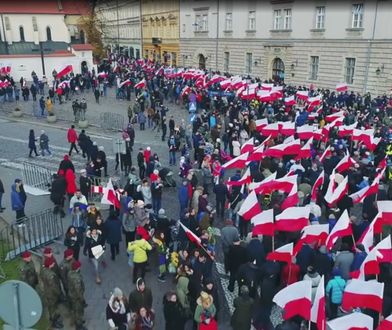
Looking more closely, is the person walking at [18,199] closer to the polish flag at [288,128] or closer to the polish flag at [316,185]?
the polish flag at [316,185]

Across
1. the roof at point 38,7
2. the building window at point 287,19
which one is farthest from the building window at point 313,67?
the roof at point 38,7

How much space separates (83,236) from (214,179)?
17.1 ft

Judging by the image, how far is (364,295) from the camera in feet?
24.7

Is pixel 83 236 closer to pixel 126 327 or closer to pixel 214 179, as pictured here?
pixel 126 327

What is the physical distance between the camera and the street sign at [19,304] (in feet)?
16.1

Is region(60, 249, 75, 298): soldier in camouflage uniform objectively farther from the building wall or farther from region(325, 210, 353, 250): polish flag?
the building wall

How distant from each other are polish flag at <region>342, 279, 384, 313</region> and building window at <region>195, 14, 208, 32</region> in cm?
4835

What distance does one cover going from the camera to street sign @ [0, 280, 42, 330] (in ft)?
16.1

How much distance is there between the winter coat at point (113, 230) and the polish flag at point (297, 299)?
5.01 metres

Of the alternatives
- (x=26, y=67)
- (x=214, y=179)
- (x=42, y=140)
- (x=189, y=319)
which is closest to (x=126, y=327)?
(x=189, y=319)

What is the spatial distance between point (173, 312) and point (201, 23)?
49.0 m

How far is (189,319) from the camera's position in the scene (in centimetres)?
909

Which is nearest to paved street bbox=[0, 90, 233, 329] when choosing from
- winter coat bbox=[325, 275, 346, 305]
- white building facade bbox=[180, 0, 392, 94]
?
winter coat bbox=[325, 275, 346, 305]

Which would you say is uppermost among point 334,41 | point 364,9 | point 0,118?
point 364,9
